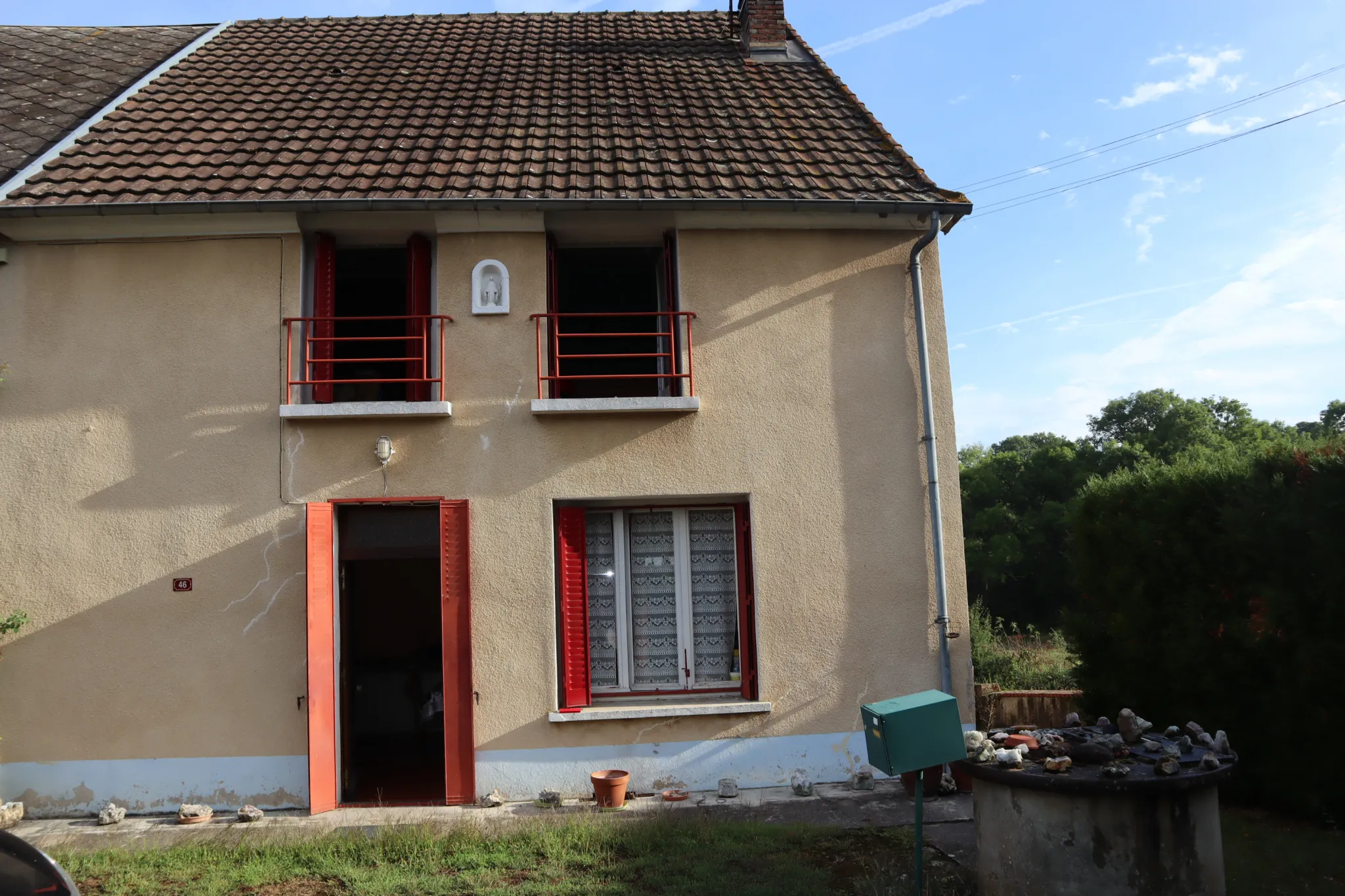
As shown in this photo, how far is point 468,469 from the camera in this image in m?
8.23

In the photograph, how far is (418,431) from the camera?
823cm

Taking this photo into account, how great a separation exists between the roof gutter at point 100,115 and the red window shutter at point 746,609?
727cm

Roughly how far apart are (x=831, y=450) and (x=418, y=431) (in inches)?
150

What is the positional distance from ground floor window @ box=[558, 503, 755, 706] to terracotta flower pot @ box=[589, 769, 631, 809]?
0.84 m

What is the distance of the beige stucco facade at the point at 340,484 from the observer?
788cm

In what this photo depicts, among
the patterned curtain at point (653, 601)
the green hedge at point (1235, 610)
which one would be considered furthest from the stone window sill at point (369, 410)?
the green hedge at point (1235, 610)

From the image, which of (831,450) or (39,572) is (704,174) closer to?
(831,450)

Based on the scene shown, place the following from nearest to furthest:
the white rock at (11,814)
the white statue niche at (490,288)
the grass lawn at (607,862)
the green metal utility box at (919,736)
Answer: the green metal utility box at (919,736) < the grass lawn at (607,862) < the white rock at (11,814) < the white statue niche at (490,288)

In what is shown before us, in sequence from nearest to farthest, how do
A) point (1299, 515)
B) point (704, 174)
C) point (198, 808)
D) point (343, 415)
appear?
point (1299, 515)
point (198, 808)
point (343, 415)
point (704, 174)

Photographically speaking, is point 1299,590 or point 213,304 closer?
point 1299,590

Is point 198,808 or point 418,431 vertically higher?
point 418,431

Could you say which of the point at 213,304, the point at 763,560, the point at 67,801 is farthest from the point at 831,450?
the point at 67,801

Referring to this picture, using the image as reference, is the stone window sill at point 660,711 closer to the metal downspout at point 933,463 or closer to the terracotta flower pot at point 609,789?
the terracotta flower pot at point 609,789

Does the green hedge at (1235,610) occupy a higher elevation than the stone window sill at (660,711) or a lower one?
higher
